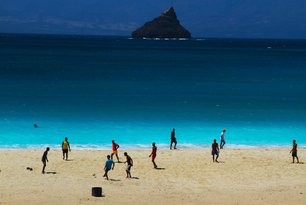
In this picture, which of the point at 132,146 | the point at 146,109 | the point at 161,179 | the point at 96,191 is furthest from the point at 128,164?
the point at 146,109

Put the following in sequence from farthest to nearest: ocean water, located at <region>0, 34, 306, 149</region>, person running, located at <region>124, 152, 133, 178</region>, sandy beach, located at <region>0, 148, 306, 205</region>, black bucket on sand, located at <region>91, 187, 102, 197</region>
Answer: ocean water, located at <region>0, 34, 306, 149</region> → person running, located at <region>124, 152, 133, 178</region> → sandy beach, located at <region>0, 148, 306, 205</region> → black bucket on sand, located at <region>91, 187, 102, 197</region>

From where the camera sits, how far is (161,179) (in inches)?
986

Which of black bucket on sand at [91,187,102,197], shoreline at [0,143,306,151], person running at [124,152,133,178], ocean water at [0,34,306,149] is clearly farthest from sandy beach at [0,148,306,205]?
ocean water at [0,34,306,149]

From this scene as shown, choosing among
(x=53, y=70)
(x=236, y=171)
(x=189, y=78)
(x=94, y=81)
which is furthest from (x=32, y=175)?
(x=53, y=70)

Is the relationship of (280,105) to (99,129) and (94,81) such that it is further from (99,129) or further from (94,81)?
(94,81)

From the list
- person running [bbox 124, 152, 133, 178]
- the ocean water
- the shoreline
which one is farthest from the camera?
the ocean water

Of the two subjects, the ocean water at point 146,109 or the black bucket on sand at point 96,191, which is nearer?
the black bucket on sand at point 96,191

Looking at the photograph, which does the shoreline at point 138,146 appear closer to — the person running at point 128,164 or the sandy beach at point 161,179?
the sandy beach at point 161,179

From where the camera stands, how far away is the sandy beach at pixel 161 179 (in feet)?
71.5

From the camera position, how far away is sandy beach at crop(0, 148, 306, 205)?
858 inches

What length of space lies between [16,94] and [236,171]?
39.9 meters

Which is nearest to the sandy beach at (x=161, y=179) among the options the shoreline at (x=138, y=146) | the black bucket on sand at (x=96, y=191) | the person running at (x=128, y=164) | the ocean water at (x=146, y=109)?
the black bucket on sand at (x=96, y=191)

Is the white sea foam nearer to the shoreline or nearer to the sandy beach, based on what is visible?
the shoreline

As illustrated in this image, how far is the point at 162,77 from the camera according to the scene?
87.6 m
